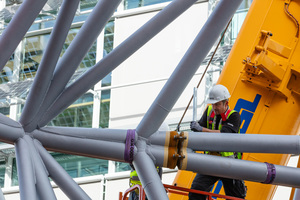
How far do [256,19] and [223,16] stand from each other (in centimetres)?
467

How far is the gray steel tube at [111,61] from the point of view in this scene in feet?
27.3

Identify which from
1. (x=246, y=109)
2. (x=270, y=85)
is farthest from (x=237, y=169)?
(x=270, y=85)

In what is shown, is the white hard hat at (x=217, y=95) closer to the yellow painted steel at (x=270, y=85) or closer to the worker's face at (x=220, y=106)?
the worker's face at (x=220, y=106)

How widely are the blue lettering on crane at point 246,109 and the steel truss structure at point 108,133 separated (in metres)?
3.14

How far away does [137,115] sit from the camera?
26.8 m

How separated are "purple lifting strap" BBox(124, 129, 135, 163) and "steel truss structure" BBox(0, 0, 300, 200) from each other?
0.01 metres

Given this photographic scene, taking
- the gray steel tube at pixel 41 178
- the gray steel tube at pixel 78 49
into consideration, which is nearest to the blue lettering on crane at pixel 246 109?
the gray steel tube at pixel 78 49

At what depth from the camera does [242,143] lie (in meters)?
8.29

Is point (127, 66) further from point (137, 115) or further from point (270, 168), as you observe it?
point (270, 168)

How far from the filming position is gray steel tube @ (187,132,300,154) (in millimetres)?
8250

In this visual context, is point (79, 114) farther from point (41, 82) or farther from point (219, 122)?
point (41, 82)

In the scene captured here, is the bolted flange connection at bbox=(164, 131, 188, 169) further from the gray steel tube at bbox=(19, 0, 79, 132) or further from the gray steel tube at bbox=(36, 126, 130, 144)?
the gray steel tube at bbox=(19, 0, 79, 132)

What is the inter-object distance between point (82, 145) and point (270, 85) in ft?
15.2

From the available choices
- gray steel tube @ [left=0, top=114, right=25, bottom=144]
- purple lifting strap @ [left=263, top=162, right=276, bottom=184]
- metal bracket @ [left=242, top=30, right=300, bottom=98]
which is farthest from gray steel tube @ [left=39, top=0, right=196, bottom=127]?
metal bracket @ [left=242, top=30, right=300, bottom=98]
